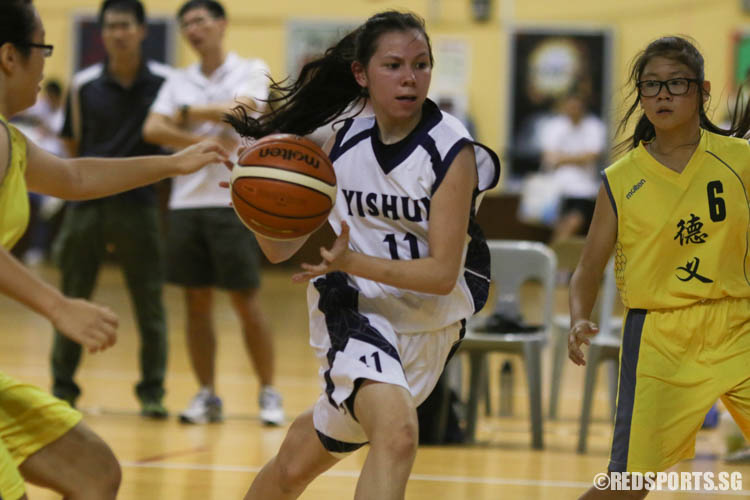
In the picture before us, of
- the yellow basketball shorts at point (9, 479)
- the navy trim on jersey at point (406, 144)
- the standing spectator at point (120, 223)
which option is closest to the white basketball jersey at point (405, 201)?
the navy trim on jersey at point (406, 144)

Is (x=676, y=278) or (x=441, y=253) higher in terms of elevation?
(x=441, y=253)

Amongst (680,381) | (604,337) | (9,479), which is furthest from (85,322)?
(604,337)

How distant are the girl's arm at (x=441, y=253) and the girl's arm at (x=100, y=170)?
709mm

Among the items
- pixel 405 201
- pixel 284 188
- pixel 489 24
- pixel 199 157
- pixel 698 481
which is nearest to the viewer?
pixel 284 188

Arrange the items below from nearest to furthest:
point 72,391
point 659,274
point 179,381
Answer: point 659,274 → point 72,391 → point 179,381

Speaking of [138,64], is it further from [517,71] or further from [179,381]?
[517,71]

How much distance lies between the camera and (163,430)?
19.5 feet

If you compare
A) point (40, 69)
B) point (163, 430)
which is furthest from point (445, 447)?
point (40, 69)

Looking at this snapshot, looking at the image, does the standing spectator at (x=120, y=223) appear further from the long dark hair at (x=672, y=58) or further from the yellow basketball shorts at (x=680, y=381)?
the yellow basketball shorts at (x=680, y=381)

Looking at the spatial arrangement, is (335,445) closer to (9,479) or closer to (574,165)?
(9,479)

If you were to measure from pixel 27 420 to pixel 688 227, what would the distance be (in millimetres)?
1901

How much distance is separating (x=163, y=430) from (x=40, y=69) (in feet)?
10.8

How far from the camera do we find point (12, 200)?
2832 millimetres

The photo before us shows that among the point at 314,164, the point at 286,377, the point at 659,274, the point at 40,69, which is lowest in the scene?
the point at 286,377
